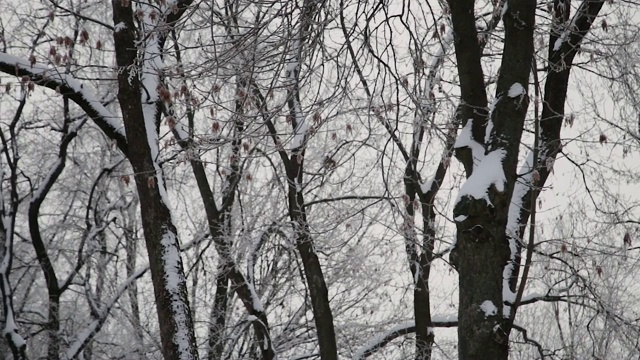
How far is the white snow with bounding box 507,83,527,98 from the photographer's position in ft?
15.6

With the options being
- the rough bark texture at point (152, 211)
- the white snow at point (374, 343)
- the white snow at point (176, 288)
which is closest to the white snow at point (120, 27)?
the rough bark texture at point (152, 211)

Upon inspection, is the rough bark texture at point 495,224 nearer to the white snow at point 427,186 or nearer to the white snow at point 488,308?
the white snow at point 488,308

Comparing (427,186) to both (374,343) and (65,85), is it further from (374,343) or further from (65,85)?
(65,85)

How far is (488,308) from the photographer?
4.41 metres

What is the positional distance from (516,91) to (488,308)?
136cm

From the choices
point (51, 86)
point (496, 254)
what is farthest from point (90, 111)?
point (496, 254)

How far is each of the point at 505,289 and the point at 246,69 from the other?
9.23ft

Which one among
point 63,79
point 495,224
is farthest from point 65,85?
point 495,224

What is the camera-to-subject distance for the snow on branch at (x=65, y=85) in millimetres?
7504

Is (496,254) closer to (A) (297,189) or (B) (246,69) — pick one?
(B) (246,69)

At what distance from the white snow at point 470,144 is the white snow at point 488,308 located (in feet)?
3.48

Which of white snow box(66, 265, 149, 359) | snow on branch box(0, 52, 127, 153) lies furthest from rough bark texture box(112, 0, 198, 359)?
white snow box(66, 265, 149, 359)

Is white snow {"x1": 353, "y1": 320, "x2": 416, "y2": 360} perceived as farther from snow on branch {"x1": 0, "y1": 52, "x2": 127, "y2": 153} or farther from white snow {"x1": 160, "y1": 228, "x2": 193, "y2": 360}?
snow on branch {"x1": 0, "y1": 52, "x2": 127, "y2": 153}

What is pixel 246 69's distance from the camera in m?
5.80
